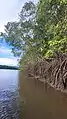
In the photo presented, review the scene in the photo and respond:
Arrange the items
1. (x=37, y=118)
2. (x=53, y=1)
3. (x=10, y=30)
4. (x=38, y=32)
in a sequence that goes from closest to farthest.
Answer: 1. (x=37, y=118)
2. (x=53, y=1)
3. (x=38, y=32)
4. (x=10, y=30)

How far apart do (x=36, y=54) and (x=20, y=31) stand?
4.95 meters

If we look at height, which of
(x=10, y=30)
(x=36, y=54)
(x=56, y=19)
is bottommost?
(x=36, y=54)

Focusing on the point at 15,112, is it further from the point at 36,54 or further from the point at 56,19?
the point at 36,54

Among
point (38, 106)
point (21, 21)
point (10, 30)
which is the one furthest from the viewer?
point (10, 30)

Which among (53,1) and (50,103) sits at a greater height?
(53,1)

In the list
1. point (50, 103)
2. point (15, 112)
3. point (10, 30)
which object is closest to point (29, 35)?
point (10, 30)

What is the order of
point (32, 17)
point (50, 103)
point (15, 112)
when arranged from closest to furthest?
point (15, 112) < point (50, 103) < point (32, 17)

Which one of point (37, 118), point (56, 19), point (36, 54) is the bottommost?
point (37, 118)

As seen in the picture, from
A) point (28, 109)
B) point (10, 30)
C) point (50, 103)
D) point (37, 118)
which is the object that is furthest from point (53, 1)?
point (10, 30)

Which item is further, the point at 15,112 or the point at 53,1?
the point at 53,1

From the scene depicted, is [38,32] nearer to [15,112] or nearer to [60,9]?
[60,9]

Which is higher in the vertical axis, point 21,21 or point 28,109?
point 21,21

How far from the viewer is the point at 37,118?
295 inches

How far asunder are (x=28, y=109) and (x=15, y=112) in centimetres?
67
